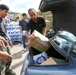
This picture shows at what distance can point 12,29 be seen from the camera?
432 inches

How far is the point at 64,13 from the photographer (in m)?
3.16

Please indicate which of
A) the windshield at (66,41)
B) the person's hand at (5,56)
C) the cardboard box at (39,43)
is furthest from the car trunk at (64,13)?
the person's hand at (5,56)

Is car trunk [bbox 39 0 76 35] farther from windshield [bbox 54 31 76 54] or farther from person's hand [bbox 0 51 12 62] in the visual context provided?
person's hand [bbox 0 51 12 62]

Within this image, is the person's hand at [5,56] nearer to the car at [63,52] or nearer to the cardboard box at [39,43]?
the car at [63,52]

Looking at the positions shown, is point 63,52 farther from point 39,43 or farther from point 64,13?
point 39,43

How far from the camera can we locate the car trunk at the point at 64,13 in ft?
8.71

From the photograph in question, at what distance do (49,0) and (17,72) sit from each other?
2939mm

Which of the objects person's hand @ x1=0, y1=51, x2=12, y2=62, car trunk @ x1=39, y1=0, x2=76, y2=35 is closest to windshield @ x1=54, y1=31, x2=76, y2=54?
car trunk @ x1=39, y1=0, x2=76, y2=35

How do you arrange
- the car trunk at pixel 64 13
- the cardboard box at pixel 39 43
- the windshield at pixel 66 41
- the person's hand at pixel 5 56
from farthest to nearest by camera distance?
the cardboard box at pixel 39 43, the windshield at pixel 66 41, the car trunk at pixel 64 13, the person's hand at pixel 5 56

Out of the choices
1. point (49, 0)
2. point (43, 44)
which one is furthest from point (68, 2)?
point (43, 44)

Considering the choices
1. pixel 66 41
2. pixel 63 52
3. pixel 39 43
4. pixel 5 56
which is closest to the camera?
pixel 5 56

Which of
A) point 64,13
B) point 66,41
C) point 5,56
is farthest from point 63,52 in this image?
point 5,56

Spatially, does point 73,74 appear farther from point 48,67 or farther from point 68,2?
point 68,2

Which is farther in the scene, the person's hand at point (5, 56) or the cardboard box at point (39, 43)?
the cardboard box at point (39, 43)
